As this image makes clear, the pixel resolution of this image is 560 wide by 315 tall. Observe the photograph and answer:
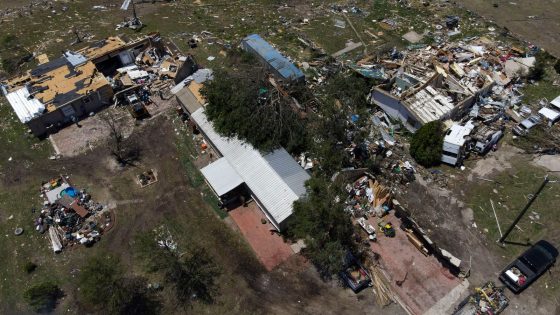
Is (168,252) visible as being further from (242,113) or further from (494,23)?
(494,23)

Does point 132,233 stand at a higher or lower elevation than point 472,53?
lower

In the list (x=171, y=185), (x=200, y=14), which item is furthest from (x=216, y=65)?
(x=171, y=185)

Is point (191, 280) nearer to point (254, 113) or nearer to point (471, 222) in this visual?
point (254, 113)

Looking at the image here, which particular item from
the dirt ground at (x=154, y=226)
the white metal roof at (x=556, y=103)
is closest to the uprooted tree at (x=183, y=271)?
the dirt ground at (x=154, y=226)

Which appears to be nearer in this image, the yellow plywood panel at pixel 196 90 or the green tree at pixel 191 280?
the green tree at pixel 191 280

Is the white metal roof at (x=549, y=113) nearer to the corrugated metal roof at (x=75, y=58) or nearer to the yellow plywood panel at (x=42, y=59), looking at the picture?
the corrugated metal roof at (x=75, y=58)

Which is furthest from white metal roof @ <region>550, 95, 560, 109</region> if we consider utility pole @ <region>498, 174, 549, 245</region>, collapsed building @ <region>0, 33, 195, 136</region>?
collapsed building @ <region>0, 33, 195, 136</region>
